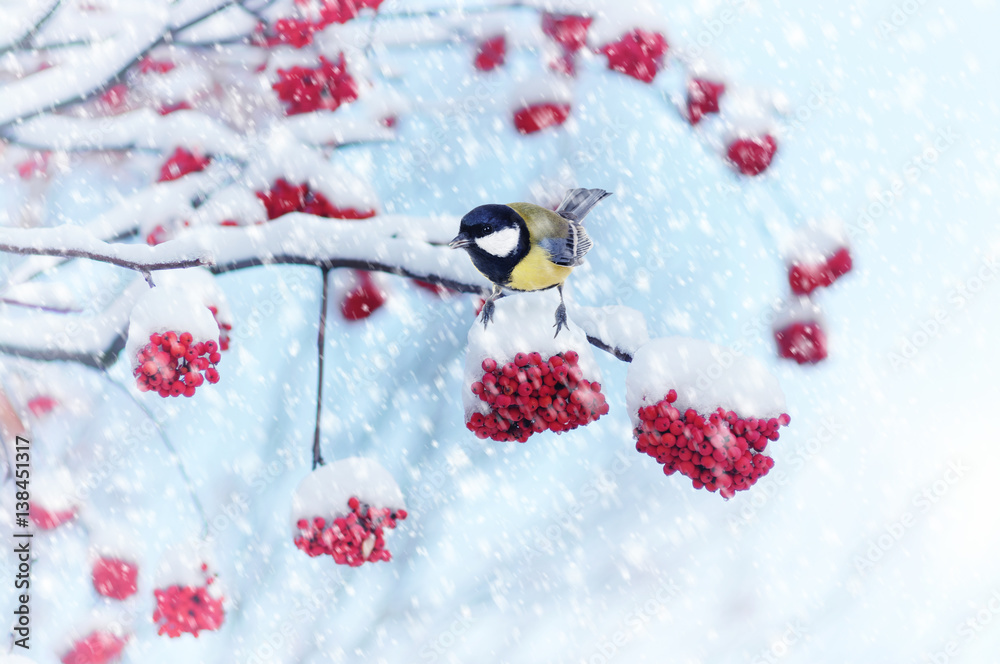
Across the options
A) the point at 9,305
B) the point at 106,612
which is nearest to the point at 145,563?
the point at 106,612

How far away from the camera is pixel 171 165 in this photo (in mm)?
1604

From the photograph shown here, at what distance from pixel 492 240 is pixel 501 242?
0.10 ft

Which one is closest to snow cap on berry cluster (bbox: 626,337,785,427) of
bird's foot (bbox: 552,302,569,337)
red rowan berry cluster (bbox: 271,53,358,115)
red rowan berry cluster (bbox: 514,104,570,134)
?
bird's foot (bbox: 552,302,569,337)

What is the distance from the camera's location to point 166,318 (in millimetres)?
1070

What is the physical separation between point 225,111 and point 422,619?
3.52 meters

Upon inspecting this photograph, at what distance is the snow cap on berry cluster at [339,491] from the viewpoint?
3.69 feet

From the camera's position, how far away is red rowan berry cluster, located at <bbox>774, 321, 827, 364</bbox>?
5.08 ft

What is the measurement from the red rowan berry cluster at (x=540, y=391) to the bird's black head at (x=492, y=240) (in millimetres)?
297

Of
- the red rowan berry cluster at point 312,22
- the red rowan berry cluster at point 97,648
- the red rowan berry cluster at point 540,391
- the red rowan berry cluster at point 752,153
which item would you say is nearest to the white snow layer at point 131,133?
the red rowan berry cluster at point 312,22

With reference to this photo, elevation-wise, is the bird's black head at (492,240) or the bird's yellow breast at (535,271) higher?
the bird's black head at (492,240)

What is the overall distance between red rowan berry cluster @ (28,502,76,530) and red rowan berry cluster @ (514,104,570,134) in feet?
6.70

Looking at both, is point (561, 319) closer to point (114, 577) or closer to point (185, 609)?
point (185, 609)

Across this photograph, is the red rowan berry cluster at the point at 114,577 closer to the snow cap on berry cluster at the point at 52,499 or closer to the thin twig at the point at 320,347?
the snow cap on berry cluster at the point at 52,499

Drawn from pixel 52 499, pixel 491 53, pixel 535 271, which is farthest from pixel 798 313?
pixel 52 499
